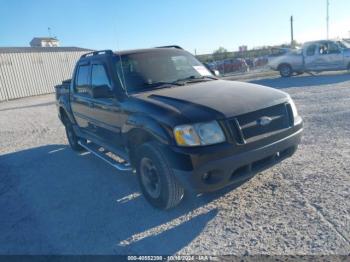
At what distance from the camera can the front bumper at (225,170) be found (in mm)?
3189

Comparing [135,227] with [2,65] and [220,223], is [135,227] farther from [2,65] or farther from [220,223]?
[2,65]

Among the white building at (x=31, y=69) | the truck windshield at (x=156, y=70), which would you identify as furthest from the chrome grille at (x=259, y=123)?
the white building at (x=31, y=69)

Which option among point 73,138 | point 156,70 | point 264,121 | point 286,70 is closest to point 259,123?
point 264,121

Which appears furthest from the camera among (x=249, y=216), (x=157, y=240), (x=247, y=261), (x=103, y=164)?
(x=103, y=164)

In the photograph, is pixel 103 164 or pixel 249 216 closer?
pixel 249 216

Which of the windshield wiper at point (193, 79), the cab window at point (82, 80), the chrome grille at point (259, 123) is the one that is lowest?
the chrome grille at point (259, 123)

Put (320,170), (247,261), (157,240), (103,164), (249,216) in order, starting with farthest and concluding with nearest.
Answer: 1. (103,164)
2. (320,170)
3. (249,216)
4. (157,240)
5. (247,261)

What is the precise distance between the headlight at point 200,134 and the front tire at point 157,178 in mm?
347

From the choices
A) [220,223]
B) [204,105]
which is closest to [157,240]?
[220,223]

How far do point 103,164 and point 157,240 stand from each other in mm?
2984

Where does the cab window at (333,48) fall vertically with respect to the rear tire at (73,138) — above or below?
above

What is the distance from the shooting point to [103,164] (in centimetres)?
594

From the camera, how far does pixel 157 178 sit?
3.79m

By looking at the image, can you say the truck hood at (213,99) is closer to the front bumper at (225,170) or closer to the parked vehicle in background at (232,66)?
the front bumper at (225,170)
